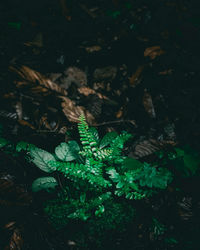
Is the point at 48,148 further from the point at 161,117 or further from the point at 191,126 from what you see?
the point at 191,126

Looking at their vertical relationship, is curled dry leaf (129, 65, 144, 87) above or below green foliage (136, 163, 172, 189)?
above

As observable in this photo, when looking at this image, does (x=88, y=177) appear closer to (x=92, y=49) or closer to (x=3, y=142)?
(x=3, y=142)

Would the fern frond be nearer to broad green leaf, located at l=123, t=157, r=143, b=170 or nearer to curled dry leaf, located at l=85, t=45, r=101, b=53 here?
broad green leaf, located at l=123, t=157, r=143, b=170

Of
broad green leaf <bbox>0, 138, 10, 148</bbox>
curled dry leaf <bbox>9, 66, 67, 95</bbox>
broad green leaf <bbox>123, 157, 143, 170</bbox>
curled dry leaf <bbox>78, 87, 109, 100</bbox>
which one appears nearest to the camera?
broad green leaf <bbox>123, 157, 143, 170</bbox>

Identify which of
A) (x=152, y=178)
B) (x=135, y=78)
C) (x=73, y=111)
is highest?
(x=135, y=78)

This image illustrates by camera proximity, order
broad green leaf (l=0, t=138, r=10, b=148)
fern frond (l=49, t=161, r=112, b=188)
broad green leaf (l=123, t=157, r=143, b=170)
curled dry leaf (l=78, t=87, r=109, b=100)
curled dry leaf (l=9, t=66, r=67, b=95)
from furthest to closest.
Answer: curled dry leaf (l=78, t=87, r=109, b=100) < curled dry leaf (l=9, t=66, r=67, b=95) < broad green leaf (l=0, t=138, r=10, b=148) < broad green leaf (l=123, t=157, r=143, b=170) < fern frond (l=49, t=161, r=112, b=188)

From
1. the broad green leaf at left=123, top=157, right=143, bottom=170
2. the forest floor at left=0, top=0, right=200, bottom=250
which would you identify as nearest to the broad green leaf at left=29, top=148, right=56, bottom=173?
the forest floor at left=0, top=0, right=200, bottom=250

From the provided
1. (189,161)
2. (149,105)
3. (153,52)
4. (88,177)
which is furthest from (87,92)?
(189,161)
